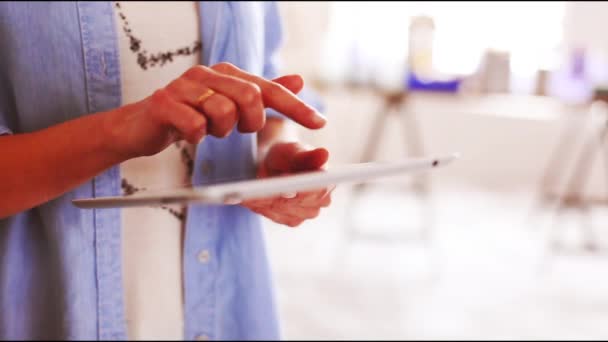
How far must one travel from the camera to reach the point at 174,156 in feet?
2.01

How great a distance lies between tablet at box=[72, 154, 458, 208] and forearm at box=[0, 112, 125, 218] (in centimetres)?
4

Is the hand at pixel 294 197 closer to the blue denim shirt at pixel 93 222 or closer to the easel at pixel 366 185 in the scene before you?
the blue denim shirt at pixel 93 222

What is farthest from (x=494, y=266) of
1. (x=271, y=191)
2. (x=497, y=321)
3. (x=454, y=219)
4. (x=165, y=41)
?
(x=271, y=191)

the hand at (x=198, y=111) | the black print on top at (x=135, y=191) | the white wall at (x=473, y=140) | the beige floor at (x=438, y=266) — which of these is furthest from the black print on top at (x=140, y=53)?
the white wall at (x=473, y=140)

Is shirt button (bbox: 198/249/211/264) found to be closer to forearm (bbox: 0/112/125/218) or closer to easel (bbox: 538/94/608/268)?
forearm (bbox: 0/112/125/218)

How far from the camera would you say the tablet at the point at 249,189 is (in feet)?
0.82

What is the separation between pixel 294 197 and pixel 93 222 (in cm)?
26

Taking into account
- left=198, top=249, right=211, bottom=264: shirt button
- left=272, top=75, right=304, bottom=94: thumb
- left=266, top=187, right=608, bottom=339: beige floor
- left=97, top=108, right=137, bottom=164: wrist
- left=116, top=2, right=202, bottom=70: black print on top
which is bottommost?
left=266, top=187, right=608, bottom=339: beige floor

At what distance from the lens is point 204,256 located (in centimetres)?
64

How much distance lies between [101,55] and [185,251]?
0.22m

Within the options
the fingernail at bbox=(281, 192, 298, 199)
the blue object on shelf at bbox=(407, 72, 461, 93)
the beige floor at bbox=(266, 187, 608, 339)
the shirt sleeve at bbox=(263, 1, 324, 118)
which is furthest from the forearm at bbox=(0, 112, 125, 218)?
the blue object on shelf at bbox=(407, 72, 461, 93)

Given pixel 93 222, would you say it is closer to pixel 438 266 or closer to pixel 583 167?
pixel 438 266

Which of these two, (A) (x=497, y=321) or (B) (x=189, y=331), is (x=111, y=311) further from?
(A) (x=497, y=321)

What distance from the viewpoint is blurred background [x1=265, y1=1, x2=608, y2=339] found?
0.91 m
